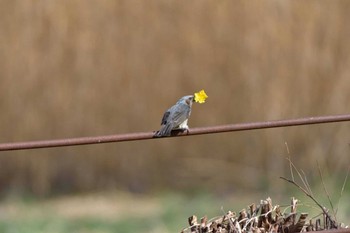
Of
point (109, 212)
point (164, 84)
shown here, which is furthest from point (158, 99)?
point (109, 212)

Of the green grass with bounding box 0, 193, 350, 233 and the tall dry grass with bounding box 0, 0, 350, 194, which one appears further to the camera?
the tall dry grass with bounding box 0, 0, 350, 194

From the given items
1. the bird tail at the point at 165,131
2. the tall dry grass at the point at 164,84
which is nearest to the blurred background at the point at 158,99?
the tall dry grass at the point at 164,84

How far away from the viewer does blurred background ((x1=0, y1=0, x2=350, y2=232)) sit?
21.0 feet

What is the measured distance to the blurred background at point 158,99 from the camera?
6.39 meters

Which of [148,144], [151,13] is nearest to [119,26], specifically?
[151,13]

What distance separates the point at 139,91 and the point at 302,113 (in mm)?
834

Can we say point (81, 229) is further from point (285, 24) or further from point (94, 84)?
point (285, 24)

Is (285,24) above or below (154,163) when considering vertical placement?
above

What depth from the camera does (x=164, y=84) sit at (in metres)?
6.48

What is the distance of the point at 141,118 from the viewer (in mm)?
6480

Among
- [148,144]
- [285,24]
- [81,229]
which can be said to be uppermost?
[285,24]

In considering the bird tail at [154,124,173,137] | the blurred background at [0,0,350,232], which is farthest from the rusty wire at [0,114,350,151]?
A: the blurred background at [0,0,350,232]

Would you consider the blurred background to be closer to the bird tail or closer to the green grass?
the green grass

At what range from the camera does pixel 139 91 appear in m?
6.49
